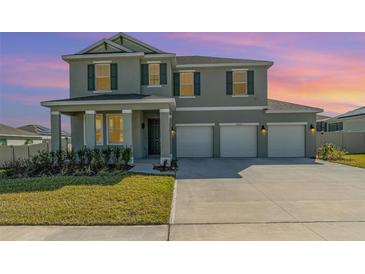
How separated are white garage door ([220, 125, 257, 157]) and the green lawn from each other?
8.65 metres

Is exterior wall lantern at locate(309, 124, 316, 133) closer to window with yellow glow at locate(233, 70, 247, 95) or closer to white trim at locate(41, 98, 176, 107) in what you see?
window with yellow glow at locate(233, 70, 247, 95)

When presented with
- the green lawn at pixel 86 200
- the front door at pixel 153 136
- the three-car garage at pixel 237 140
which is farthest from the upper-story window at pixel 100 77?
the green lawn at pixel 86 200

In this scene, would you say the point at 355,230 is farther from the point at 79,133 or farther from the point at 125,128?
the point at 79,133

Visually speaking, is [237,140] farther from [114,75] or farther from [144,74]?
[114,75]

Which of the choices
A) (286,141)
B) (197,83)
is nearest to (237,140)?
(286,141)

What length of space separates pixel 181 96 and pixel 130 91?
12.5ft

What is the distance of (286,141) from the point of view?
18.0 m

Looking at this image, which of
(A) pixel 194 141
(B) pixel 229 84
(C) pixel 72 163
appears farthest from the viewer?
(A) pixel 194 141

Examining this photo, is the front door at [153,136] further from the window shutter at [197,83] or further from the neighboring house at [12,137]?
the neighboring house at [12,137]

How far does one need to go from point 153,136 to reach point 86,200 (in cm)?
1081

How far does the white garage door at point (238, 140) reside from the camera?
58.8ft

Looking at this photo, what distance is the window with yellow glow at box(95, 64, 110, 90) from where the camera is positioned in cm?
1551

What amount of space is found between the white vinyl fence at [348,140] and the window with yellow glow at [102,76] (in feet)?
58.7

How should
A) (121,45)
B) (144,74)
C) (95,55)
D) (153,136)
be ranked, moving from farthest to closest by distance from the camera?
(153,136)
(121,45)
(144,74)
(95,55)
